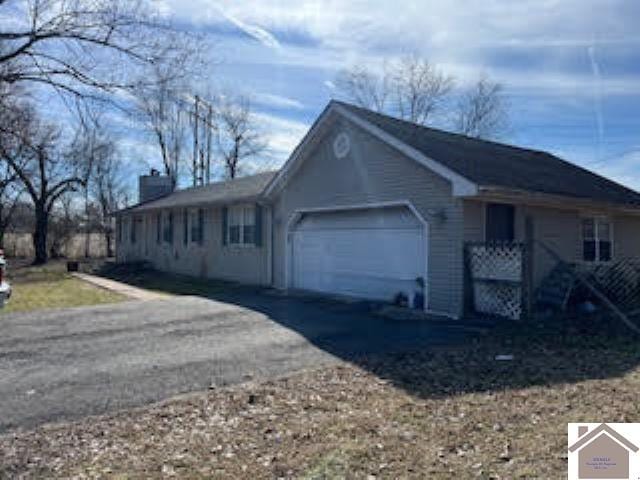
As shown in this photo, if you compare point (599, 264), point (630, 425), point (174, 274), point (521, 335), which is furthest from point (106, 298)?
point (630, 425)

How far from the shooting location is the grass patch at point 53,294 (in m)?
14.4

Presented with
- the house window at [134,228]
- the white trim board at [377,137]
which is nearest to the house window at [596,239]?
the white trim board at [377,137]

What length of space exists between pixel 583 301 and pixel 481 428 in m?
8.37

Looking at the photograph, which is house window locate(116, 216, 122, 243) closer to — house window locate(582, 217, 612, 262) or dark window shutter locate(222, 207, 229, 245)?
dark window shutter locate(222, 207, 229, 245)

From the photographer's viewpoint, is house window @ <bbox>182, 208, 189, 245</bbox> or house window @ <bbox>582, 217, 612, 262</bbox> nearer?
house window @ <bbox>582, 217, 612, 262</bbox>

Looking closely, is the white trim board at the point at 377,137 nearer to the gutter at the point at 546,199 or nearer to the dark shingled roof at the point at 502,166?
the dark shingled roof at the point at 502,166

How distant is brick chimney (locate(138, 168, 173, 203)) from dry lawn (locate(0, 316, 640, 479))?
27044 mm

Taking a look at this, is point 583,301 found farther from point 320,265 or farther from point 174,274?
point 174,274

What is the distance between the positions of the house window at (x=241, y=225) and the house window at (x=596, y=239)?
9.65 metres

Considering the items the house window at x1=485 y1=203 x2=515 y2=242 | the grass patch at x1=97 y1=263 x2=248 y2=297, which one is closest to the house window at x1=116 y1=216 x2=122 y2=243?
the grass patch at x1=97 y1=263 x2=248 y2=297

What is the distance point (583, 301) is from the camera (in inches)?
499

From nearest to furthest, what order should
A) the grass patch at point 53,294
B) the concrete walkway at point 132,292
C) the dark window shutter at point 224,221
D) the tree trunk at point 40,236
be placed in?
the grass patch at point 53,294 → the concrete walkway at point 132,292 → the dark window shutter at point 224,221 → the tree trunk at point 40,236

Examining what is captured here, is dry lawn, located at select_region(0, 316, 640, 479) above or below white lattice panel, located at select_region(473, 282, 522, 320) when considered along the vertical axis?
below

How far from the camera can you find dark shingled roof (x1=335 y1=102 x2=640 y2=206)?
41.2 ft
